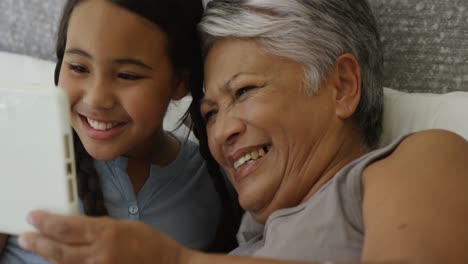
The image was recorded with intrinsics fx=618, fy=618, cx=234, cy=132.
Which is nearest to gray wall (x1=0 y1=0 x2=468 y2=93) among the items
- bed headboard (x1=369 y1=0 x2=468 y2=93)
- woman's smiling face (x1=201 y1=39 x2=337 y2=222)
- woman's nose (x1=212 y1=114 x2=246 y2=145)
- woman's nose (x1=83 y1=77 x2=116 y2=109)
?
bed headboard (x1=369 y1=0 x2=468 y2=93)

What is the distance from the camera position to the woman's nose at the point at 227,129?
1.01 meters

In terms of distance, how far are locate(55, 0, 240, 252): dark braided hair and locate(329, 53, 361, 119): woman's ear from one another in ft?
0.86

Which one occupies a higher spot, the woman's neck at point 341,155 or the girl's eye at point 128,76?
the girl's eye at point 128,76

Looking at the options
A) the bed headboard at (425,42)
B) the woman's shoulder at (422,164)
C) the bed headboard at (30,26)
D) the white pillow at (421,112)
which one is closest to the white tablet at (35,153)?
the woman's shoulder at (422,164)

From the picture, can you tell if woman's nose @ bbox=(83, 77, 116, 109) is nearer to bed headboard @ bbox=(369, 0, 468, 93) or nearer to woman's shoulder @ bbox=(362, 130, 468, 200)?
woman's shoulder @ bbox=(362, 130, 468, 200)

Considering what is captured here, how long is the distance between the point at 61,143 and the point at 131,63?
0.35 metres

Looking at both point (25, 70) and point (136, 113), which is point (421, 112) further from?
point (25, 70)

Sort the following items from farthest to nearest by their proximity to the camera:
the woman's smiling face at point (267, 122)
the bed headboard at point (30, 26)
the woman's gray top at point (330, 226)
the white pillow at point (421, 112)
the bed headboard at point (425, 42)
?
the bed headboard at point (30, 26) → the bed headboard at point (425, 42) → the white pillow at point (421, 112) → the woman's smiling face at point (267, 122) → the woman's gray top at point (330, 226)

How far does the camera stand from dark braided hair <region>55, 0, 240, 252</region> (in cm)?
108

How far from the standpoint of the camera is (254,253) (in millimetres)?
963

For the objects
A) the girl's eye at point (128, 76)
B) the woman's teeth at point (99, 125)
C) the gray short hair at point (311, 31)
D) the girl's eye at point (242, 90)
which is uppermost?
the gray short hair at point (311, 31)

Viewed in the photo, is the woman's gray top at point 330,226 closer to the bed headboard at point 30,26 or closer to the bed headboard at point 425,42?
the bed headboard at point 425,42


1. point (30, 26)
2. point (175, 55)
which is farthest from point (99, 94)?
point (30, 26)

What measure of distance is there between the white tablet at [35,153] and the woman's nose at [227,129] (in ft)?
1.10
